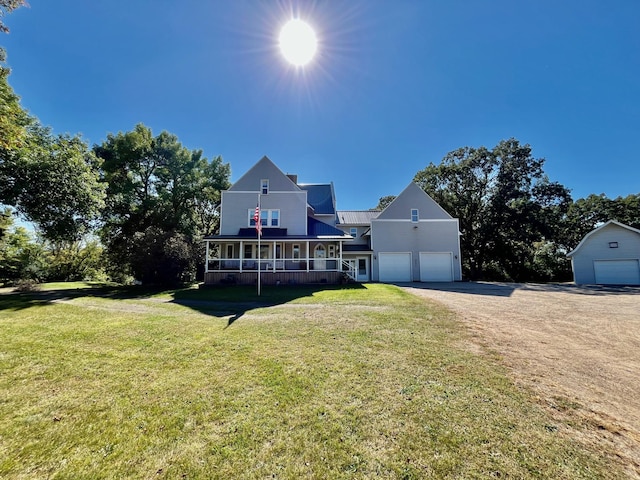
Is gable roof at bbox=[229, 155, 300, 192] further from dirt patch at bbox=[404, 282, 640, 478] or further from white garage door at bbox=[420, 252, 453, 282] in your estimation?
dirt patch at bbox=[404, 282, 640, 478]

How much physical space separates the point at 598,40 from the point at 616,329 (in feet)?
41.3

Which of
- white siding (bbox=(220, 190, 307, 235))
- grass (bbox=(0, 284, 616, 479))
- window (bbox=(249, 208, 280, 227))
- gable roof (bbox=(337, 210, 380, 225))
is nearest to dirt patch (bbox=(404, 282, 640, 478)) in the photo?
grass (bbox=(0, 284, 616, 479))

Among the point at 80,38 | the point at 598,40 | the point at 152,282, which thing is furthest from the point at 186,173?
the point at 598,40

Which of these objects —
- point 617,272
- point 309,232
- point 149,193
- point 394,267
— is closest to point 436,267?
point 394,267

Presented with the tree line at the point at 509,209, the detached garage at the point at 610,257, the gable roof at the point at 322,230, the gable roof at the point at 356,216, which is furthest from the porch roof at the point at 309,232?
the detached garage at the point at 610,257

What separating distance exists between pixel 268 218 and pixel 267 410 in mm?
20727

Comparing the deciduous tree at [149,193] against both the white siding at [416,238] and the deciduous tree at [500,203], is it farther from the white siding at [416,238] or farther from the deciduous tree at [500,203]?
the deciduous tree at [500,203]

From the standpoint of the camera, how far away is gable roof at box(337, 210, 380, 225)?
29109mm

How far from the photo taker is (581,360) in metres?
5.33

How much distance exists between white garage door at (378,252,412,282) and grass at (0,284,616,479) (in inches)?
710

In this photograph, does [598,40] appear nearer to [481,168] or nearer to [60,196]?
[481,168]

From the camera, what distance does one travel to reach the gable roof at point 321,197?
27609mm

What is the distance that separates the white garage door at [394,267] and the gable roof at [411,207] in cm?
355

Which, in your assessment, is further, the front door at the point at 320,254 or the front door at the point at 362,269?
the front door at the point at 362,269
